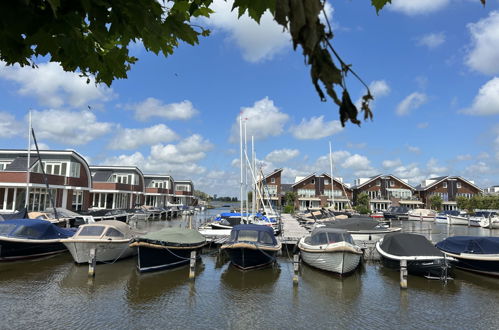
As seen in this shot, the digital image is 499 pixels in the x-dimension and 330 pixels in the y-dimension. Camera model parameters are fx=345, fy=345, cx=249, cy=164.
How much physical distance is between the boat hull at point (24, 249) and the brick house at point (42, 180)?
14759 mm

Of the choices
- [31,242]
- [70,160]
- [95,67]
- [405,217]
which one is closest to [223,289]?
[31,242]

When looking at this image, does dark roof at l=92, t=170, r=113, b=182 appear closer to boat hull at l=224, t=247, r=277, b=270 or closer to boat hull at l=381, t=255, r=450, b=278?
boat hull at l=224, t=247, r=277, b=270

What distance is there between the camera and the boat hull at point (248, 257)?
18480mm

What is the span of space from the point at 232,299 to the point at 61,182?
31.6 metres

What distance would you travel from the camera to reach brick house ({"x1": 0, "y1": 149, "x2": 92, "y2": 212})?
1348 inches

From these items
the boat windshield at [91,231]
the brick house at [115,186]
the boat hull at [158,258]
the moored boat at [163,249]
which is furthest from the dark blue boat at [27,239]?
the brick house at [115,186]

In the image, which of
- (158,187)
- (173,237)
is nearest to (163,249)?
(173,237)

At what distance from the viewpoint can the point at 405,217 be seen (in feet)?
202

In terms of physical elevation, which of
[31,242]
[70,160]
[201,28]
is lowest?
[31,242]

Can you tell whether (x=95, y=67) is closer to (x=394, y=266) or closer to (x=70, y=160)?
(x=394, y=266)

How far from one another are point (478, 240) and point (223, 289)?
1423 cm

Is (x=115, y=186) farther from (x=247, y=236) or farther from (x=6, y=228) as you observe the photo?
(x=247, y=236)

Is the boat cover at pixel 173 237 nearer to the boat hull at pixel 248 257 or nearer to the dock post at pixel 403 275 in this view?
the boat hull at pixel 248 257

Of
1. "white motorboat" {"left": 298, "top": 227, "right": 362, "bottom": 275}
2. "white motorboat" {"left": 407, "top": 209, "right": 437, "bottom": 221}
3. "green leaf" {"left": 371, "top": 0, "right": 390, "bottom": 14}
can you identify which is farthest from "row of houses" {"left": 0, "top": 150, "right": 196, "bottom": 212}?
"white motorboat" {"left": 407, "top": 209, "right": 437, "bottom": 221}
